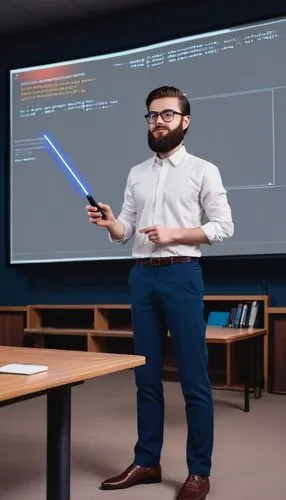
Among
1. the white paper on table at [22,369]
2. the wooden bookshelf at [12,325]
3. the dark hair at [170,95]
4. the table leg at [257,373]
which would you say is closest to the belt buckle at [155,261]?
the dark hair at [170,95]

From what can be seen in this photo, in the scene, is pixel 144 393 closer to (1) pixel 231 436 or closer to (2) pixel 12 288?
(1) pixel 231 436

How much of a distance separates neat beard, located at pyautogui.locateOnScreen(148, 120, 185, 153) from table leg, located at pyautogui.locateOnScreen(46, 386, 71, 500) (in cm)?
99

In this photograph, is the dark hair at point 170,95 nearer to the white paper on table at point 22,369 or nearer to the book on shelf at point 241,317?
the white paper on table at point 22,369

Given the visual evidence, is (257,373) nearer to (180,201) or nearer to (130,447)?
(130,447)

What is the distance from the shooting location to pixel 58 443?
1550mm

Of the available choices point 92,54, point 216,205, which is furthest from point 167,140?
point 92,54

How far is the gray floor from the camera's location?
2.26 metres

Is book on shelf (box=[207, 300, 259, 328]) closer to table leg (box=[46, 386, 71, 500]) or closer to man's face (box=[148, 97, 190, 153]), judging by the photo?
man's face (box=[148, 97, 190, 153])

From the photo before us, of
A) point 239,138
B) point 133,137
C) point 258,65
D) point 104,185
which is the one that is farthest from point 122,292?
point 258,65

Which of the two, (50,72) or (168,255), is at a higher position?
(50,72)

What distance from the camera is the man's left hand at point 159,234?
80.4 inches

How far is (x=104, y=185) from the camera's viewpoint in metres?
5.01

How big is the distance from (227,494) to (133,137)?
10.4 feet

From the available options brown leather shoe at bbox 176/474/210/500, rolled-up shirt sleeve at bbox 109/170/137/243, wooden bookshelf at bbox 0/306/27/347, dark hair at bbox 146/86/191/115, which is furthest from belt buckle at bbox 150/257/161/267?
wooden bookshelf at bbox 0/306/27/347
